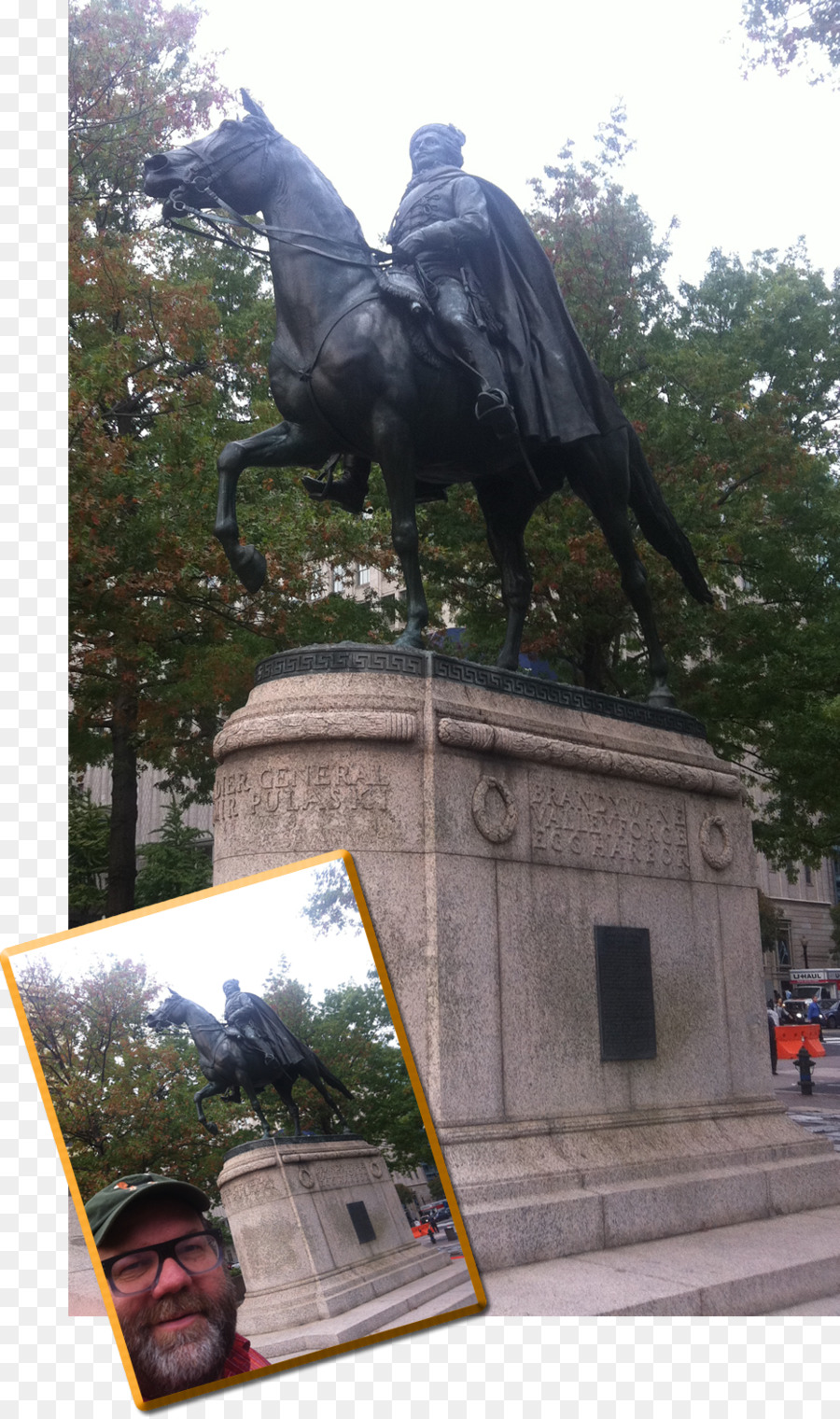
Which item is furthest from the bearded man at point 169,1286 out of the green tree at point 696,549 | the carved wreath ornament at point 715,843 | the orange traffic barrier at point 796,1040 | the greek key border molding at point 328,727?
the orange traffic barrier at point 796,1040

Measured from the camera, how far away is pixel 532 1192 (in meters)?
6.65

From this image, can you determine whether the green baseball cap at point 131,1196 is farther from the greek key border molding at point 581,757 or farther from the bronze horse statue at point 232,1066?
the greek key border molding at point 581,757

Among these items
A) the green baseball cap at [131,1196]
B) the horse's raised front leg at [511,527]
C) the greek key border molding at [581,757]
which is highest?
the horse's raised front leg at [511,527]

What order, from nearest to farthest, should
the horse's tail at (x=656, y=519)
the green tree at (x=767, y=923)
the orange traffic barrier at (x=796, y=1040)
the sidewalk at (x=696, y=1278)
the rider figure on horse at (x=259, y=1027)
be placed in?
the rider figure on horse at (x=259, y=1027) → the sidewalk at (x=696, y=1278) → the horse's tail at (x=656, y=519) → the orange traffic barrier at (x=796, y=1040) → the green tree at (x=767, y=923)

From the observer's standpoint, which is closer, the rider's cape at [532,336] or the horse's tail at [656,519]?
the rider's cape at [532,336]

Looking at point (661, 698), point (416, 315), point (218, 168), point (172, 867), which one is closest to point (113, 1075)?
point (416, 315)

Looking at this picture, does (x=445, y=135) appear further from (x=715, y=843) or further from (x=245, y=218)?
(x=715, y=843)

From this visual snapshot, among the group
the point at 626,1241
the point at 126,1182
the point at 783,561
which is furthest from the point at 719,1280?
the point at 783,561

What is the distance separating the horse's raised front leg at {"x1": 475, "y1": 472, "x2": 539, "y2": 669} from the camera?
9422 mm

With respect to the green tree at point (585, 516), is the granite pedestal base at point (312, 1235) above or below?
below

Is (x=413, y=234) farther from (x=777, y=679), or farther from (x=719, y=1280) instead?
(x=777, y=679)

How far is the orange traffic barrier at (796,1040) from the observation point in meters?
25.4

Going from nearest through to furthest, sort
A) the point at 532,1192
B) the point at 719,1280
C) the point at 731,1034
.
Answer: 1. the point at 719,1280
2. the point at 532,1192
3. the point at 731,1034

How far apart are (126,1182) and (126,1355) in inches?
18.1
